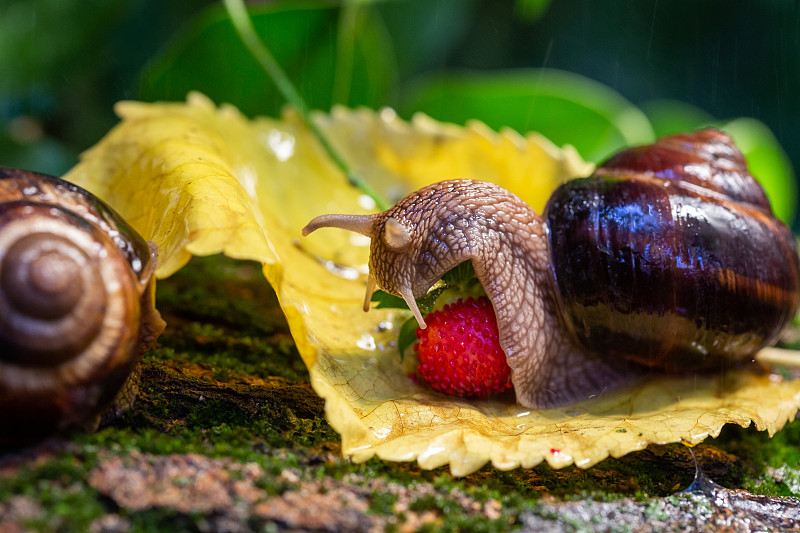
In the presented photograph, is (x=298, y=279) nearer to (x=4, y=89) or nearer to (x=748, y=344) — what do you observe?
(x=748, y=344)

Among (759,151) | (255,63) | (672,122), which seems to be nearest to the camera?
(255,63)

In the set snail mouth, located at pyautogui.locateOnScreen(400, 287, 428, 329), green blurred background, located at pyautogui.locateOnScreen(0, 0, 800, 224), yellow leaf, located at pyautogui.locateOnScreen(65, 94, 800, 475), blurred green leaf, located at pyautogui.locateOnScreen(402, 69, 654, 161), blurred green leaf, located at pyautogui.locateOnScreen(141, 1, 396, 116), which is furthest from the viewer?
blurred green leaf, located at pyautogui.locateOnScreen(402, 69, 654, 161)

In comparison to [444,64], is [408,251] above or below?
below

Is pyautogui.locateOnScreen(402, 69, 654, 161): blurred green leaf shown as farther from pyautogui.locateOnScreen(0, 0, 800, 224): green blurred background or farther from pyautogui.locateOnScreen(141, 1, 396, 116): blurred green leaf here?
pyautogui.locateOnScreen(141, 1, 396, 116): blurred green leaf

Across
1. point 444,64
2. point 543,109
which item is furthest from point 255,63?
point 444,64

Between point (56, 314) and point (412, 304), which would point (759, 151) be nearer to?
point (412, 304)

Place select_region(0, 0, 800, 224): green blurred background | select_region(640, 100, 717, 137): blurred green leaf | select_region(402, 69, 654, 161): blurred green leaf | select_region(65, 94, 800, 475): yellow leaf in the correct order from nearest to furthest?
select_region(65, 94, 800, 475): yellow leaf → select_region(0, 0, 800, 224): green blurred background → select_region(402, 69, 654, 161): blurred green leaf → select_region(640, 100, 717, 137): blurred green leaf

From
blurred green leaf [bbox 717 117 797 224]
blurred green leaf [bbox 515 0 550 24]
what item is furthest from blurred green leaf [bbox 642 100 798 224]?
blurred green leaf [bbox 515 0 550 24]

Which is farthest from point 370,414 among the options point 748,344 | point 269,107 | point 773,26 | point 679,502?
point 773,26
